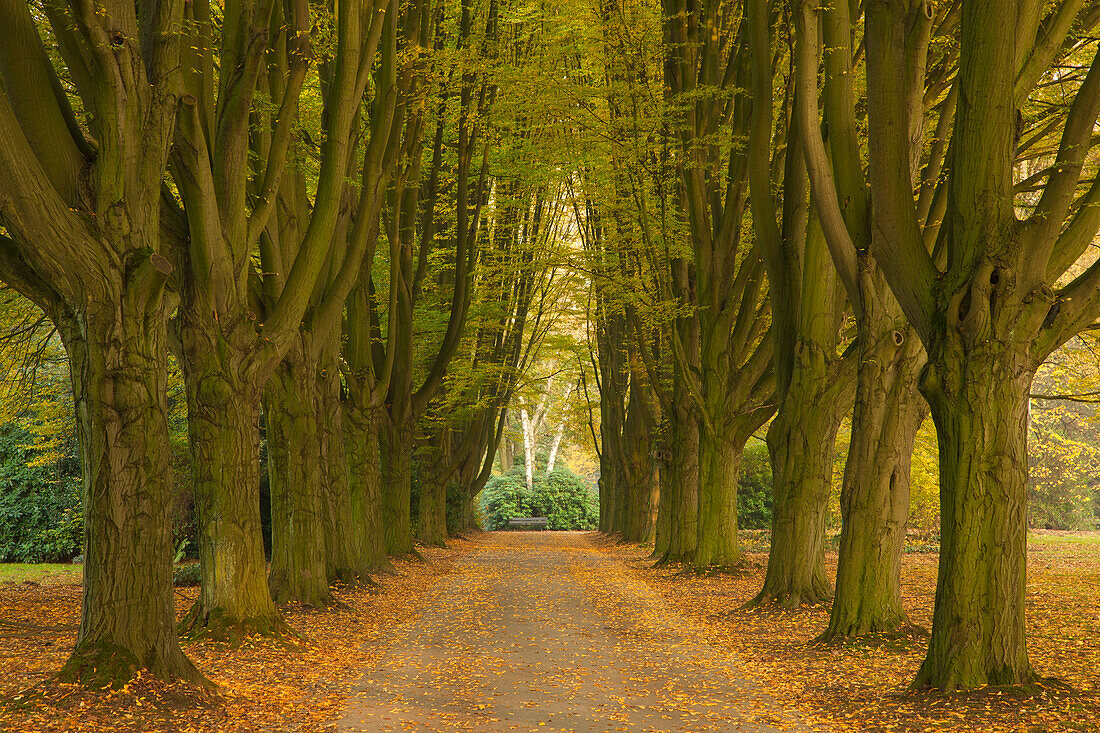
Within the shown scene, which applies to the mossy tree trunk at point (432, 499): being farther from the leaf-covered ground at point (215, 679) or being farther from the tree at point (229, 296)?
the tree at point (229, 296)

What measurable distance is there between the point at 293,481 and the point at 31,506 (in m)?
11.5

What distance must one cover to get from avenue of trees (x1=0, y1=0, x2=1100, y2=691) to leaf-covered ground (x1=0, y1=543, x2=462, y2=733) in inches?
10.2

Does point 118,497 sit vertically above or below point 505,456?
below

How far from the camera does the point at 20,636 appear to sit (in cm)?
855

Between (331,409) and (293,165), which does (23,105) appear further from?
(331,409)

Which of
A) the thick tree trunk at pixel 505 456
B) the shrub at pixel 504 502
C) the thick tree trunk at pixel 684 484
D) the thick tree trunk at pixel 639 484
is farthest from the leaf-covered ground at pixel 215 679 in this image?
the thick tree trunk at pixel 505 456

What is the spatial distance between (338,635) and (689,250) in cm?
975

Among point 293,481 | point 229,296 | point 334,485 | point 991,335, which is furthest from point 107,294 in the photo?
point 334,485

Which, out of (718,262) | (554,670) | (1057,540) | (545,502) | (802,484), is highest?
(718,262)

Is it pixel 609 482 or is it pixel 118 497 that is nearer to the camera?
pixel 118 497

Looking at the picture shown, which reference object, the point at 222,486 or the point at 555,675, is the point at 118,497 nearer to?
the point at 222,486

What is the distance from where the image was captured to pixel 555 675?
7531 millimetres

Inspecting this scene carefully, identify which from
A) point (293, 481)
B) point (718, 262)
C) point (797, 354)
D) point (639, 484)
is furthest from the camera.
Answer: point (639, 484)

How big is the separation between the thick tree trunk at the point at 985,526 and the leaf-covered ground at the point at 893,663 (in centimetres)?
22
